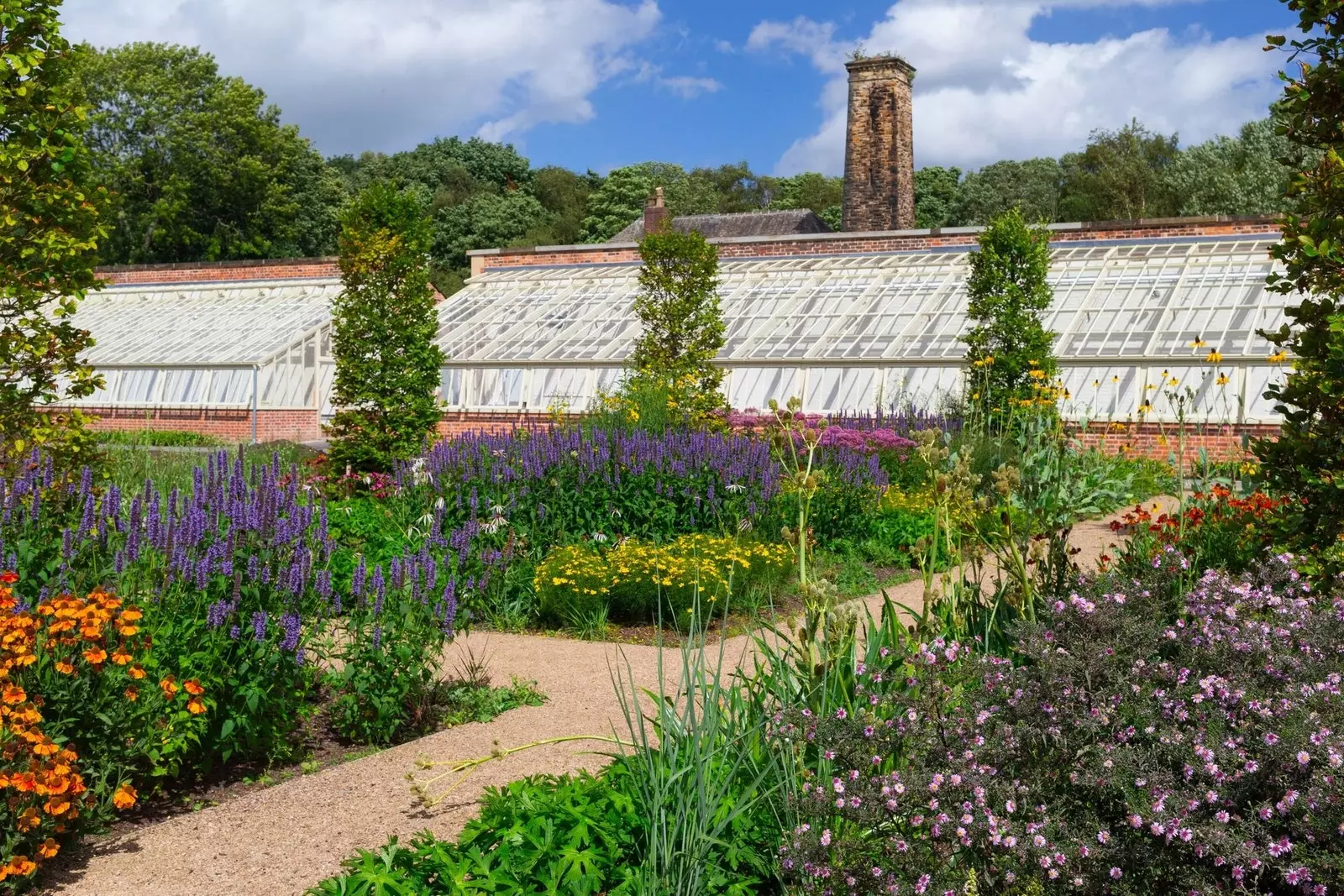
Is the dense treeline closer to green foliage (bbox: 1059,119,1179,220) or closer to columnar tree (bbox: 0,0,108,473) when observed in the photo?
green foliage (bbox: 1059,119,1179,220)

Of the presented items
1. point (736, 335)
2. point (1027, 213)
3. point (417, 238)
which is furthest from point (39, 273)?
point (1027, 213)

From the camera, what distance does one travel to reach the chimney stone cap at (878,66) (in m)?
29.6

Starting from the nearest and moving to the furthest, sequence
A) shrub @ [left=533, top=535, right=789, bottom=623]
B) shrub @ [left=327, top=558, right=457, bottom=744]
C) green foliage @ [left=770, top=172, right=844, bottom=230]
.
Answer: shrub @ [left=327, top=558, right=457, bottom=744]
shrub @ [left=533, top=535, right=789, bottom=623]
green foliage @ [left=770, top=172, right=844, bottom=230]

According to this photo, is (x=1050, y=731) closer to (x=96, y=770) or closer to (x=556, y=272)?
(x=96, y=770)

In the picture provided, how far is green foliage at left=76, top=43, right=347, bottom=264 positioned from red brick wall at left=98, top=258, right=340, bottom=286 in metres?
12.4

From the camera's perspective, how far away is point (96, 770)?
455 cm

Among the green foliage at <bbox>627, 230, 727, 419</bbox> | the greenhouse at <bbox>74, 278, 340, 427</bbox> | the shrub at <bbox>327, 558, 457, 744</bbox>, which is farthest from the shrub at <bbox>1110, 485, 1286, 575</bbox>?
the greenhouse at <bbox>74, 278, 340, 427</bbox>

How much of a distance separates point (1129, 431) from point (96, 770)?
47.6 feet

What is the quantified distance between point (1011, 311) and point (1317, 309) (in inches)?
444

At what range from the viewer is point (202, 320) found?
28047mm

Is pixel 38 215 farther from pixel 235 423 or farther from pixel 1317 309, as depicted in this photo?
pixel 235 423

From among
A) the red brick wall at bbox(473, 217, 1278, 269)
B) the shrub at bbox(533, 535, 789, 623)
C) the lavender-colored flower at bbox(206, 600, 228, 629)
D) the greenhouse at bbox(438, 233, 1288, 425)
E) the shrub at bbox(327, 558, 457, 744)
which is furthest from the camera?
the red brick wall at bbox(473, 217, 1278, 269)

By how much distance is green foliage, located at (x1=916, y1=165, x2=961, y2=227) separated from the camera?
176ft

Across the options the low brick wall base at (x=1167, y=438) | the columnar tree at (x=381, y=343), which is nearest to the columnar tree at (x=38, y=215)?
the columnar tree at (x=381, y=343)
